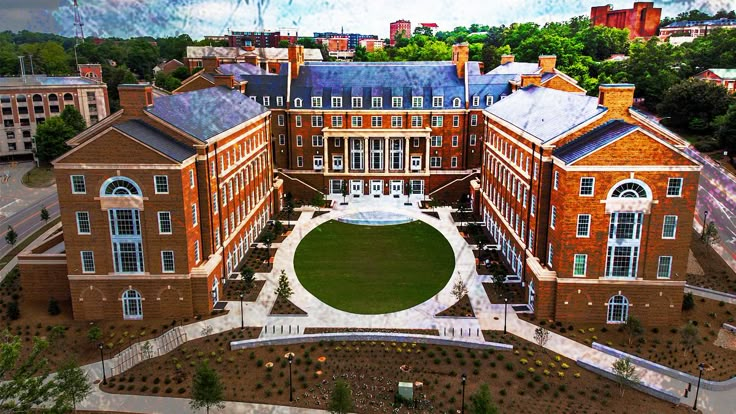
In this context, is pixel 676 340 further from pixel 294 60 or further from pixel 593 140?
pixel 294 60

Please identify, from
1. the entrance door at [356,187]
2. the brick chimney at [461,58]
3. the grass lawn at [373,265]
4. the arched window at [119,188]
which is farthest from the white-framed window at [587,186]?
the brick chimney at [461,58]

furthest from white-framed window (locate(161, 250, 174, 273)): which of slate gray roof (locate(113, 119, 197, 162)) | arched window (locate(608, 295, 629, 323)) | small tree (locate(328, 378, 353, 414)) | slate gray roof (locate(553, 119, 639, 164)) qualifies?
arched window (locate(608, 295, 629, 323))

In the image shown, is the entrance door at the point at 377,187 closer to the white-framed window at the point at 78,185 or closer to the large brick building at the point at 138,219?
the large brick building at the point at 138,219

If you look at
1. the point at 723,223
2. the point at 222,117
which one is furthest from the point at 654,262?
the point at 222,117

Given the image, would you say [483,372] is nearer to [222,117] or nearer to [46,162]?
[222,117]

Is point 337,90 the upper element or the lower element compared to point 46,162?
upper

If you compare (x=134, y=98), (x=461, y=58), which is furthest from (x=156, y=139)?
(x=461, y=58)
